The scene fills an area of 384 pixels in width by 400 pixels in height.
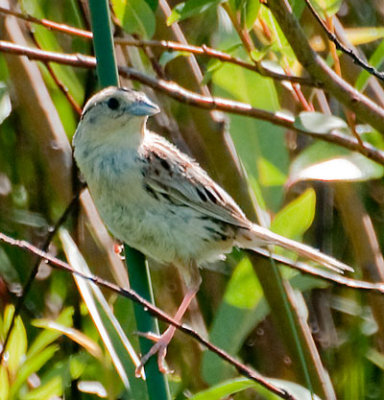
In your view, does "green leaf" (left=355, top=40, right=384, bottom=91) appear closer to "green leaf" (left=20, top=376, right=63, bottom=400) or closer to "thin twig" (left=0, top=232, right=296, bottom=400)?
"thin twig" (left=0, top=232, right=296, bottom=400)

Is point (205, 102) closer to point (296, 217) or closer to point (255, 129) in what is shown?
point (255, 129)

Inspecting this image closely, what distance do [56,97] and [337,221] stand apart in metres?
1.19

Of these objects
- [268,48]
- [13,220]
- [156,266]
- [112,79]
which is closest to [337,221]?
[156,266]

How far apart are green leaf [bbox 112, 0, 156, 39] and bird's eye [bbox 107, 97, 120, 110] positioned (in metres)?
0.18

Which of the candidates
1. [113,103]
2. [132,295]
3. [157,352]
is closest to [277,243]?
[157,352]

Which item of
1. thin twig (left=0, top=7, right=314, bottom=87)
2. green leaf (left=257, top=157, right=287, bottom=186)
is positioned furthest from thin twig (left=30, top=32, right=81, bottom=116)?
green leaf (left=257, top=157, right=287, bottom=186)

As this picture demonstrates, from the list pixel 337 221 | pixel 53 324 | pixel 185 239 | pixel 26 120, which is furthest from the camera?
pixel 337 221

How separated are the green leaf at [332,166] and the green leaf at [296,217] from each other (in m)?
0.06

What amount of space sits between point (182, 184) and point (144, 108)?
0.34 metres

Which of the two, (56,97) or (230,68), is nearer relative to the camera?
(230,68)

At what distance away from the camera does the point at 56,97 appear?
330cm

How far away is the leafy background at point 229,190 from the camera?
2504mm

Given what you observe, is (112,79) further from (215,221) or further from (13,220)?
(13,220)

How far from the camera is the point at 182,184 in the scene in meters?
2.79
